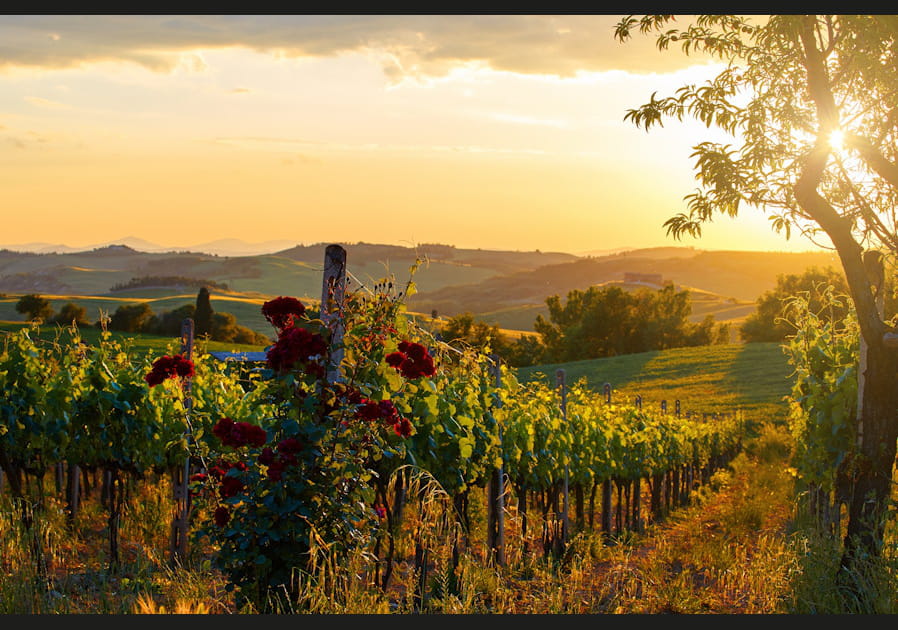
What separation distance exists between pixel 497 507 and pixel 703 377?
39861 mm

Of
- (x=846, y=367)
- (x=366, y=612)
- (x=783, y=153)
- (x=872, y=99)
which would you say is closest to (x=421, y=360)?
(x=366, y=612)

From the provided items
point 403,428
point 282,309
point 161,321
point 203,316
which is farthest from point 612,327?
point 282,309

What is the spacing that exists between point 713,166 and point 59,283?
11384 centimetres

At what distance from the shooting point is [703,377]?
4638 centimetres

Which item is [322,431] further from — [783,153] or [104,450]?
[783,153]

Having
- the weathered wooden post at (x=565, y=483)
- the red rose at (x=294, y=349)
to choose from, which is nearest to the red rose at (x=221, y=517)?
the red rose at (x=294, y=349)

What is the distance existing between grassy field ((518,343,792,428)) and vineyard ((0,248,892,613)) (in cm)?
2514

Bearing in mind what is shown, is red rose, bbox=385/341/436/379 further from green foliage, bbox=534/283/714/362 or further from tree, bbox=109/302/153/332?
green foliage, bbox=534/283/714/362

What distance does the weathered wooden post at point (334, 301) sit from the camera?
18.1 ft

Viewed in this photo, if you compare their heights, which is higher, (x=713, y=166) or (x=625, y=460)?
(x=713, y=166)

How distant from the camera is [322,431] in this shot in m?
5.20

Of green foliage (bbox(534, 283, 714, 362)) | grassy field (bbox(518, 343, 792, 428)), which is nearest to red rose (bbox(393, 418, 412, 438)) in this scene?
grassy field (bbox(518, 343, 792, 428))

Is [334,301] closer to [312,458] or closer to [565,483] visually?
[312,458]

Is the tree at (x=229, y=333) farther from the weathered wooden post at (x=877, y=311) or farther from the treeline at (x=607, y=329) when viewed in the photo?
the weathered wooden post at (x=877, y=311)
